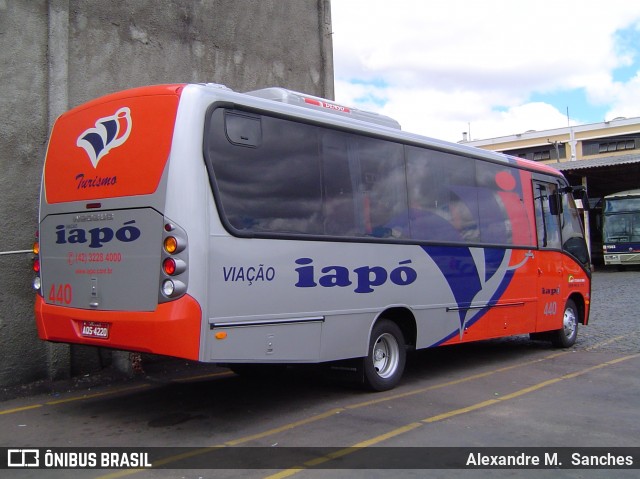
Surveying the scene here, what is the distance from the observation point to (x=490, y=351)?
37.7 ft

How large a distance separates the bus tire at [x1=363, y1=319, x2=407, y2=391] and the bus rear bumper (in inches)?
104

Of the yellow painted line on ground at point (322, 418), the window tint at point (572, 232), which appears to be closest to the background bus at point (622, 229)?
the window tint at point (572, 232)

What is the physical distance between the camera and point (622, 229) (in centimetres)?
3139

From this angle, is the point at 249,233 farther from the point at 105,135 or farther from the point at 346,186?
the point at 105,135

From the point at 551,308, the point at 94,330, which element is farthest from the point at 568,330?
the point at 94,330

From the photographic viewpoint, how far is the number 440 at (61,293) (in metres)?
6.57

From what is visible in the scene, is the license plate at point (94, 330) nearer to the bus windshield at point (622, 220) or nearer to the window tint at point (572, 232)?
the window tint at point (572, 232)

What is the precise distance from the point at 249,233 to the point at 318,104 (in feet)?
8.48

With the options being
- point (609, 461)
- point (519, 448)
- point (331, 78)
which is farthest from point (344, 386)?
point (331, 78)

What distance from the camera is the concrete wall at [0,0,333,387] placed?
8.07 meters

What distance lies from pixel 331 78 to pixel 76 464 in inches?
376

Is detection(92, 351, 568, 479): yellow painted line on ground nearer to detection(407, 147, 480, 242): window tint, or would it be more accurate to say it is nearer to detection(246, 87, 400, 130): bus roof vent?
detection(407, 147, 480, 242): window tint

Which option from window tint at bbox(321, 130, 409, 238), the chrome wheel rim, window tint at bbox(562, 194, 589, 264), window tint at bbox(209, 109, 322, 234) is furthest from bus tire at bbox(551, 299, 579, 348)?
window tint at bbox(209, 109, 322, 234)

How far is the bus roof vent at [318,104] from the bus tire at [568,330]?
4.97 m
